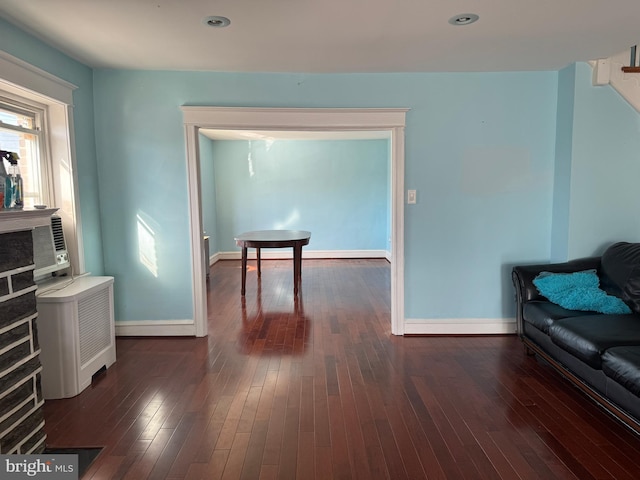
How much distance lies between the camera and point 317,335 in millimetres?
3420

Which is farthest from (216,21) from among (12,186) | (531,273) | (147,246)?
(531,273)

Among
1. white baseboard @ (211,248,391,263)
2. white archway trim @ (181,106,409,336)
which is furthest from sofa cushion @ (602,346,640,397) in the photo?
white baseboard @ (211,248,391,263)

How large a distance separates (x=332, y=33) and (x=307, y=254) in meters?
5.25

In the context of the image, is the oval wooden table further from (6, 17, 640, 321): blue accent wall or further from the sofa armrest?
the sofa armrest

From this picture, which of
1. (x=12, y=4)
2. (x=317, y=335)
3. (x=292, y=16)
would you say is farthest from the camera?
(x=317, y=335)

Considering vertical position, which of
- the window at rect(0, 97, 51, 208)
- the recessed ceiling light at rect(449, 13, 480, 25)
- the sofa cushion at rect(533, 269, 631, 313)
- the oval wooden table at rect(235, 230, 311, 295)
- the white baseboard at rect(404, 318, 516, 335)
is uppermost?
the recessed ceiling light at rect(449, 13, 480, 25)

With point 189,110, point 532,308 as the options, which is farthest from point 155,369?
point 532,308

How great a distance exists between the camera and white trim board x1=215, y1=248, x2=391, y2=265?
289 inches

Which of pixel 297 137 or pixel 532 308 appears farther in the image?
pixel 297 137

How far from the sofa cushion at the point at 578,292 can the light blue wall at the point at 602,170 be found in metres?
0.42

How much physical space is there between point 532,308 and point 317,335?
1730 mm

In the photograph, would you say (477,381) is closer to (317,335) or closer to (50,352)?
(317,335)

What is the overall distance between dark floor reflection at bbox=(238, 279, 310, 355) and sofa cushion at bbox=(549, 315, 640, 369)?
181cm

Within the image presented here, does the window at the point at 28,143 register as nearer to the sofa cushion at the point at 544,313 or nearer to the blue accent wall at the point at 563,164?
the sofa cushion at the point at 544,313
